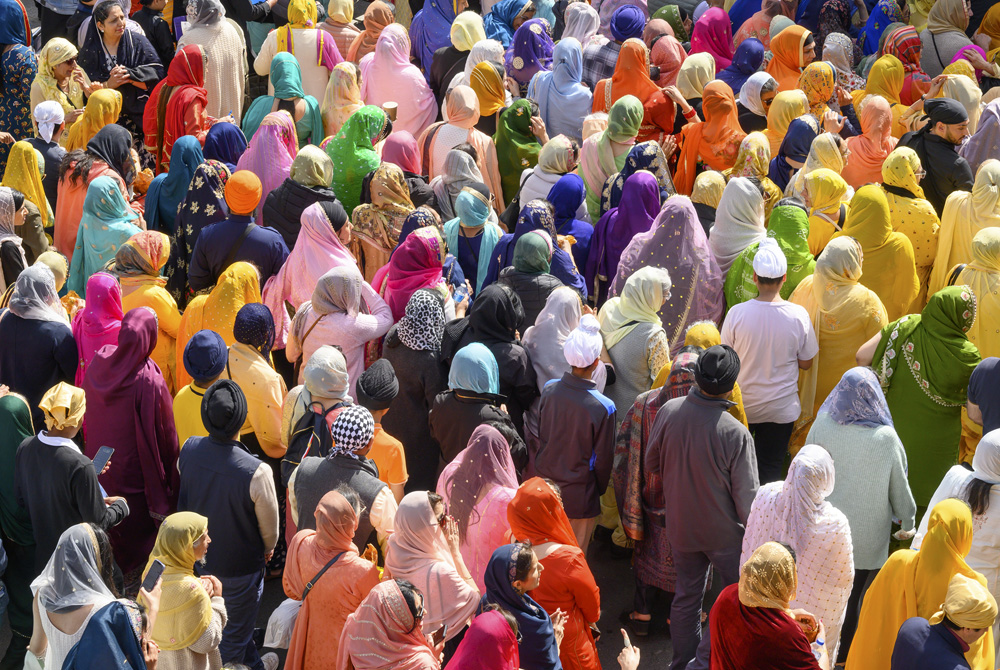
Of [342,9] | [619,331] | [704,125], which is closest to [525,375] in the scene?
[619,331]

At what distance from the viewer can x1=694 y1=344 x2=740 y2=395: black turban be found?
4.45 m

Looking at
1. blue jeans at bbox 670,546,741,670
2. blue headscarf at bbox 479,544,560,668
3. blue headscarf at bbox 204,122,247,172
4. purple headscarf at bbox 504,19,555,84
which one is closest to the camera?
blue headscarf at bbox 479,544,560,668

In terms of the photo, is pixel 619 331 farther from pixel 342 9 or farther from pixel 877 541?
pixel 342 9

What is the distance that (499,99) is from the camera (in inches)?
314

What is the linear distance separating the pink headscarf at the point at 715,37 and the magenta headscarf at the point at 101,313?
5.66m

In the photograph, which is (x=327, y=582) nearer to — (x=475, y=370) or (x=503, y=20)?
(x=475, y=370)

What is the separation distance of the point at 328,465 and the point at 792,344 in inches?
92.0

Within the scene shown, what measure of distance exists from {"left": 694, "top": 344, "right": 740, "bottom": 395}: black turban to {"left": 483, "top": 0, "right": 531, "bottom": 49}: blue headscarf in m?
5.49

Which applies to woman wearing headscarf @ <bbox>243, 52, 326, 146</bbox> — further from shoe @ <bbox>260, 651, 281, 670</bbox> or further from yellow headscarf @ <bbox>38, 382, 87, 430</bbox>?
shoe @ <bbox>260, 651, 281, 670</bbox>

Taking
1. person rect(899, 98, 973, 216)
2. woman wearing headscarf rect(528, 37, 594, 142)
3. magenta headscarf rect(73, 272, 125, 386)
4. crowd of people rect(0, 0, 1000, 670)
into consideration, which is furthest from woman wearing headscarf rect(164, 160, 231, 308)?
person rect(899, 98, 973, 216)

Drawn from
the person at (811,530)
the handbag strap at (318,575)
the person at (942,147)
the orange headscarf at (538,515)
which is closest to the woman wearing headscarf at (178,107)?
the handbag strap at (318,575)

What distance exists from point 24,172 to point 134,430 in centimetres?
271

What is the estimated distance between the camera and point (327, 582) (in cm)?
393

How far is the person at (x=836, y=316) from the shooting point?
5.32m
